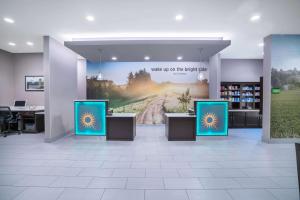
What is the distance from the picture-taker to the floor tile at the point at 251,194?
264 centimetres

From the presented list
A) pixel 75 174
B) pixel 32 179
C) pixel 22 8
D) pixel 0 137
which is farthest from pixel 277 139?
pixel 0 137

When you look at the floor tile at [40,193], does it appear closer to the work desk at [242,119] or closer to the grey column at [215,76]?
the grey column at [215,76]

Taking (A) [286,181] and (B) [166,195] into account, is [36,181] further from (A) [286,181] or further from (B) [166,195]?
(A) [286,181]

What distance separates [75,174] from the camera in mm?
3428

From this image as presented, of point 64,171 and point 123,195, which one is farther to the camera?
point 64,171

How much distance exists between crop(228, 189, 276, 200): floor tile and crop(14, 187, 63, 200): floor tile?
2.80 meters

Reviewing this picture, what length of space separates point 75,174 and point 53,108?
3.36m

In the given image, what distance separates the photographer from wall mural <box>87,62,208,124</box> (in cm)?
913

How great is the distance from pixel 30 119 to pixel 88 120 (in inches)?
129

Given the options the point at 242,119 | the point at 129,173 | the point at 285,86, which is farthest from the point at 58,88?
the point at 242,119

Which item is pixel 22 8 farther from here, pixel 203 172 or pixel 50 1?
pixel 203 172

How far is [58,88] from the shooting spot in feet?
20.5

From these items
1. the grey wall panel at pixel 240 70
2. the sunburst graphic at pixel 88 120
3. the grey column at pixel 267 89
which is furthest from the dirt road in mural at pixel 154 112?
the grey column at pixel 267 89

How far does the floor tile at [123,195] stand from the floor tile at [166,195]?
0.41 feet
